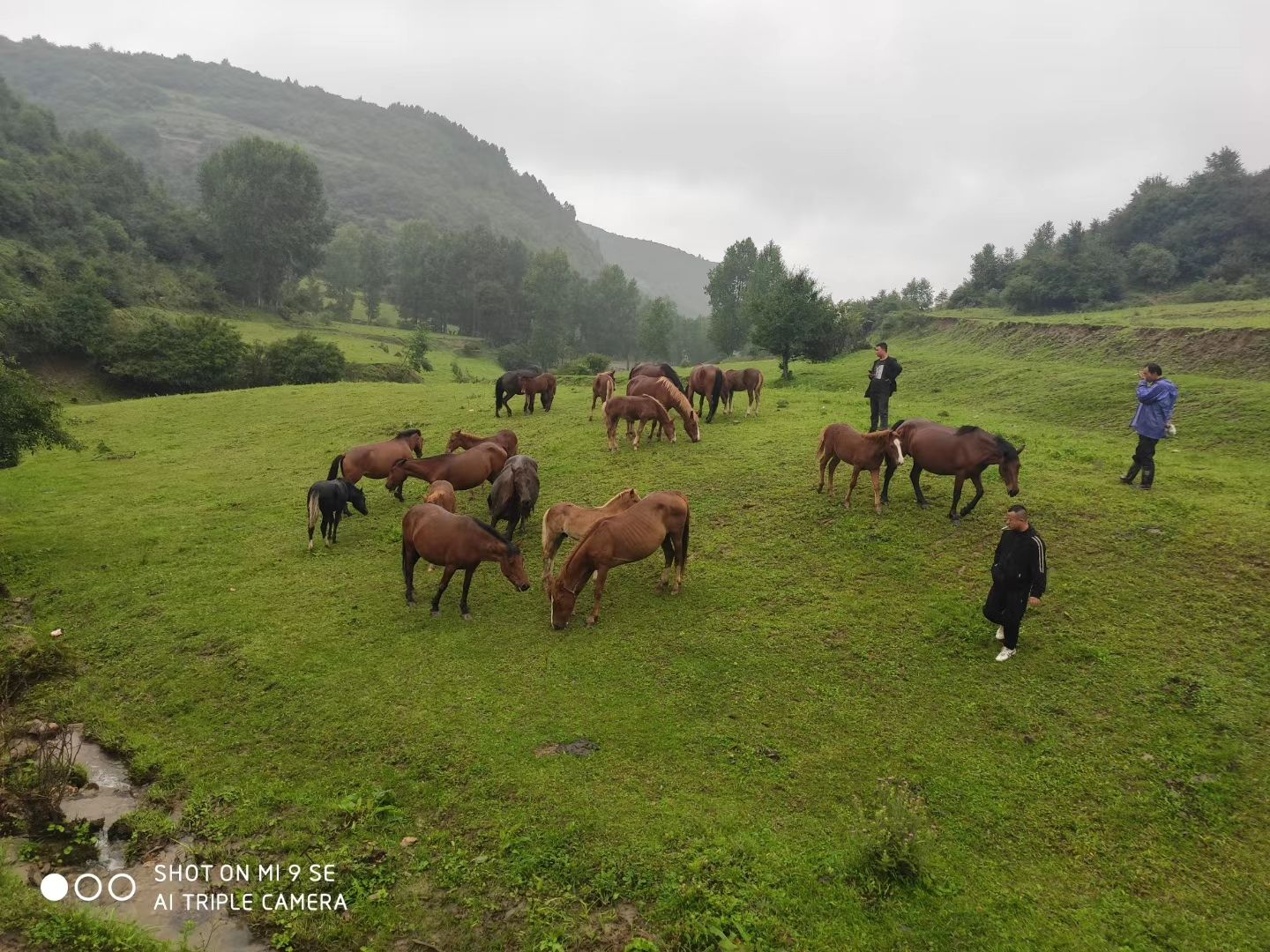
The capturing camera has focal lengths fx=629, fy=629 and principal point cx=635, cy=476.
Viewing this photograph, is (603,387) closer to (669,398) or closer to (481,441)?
(669,398)

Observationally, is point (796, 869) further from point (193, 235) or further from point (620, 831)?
point (193, 235)

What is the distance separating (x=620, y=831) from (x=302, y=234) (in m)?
73.5

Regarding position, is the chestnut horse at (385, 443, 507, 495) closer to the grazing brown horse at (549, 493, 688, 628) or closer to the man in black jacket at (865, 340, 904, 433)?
the grazing brown horse at (549, 493, 688, 628)

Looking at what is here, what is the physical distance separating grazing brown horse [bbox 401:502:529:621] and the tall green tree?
6535 centimetres

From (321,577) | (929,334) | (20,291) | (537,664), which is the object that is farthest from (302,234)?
(537,664)

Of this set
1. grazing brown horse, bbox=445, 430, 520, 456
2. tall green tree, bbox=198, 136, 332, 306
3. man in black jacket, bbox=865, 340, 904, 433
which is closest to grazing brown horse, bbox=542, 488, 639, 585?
grazing brown horse, bbox=445, 430, 520, 456

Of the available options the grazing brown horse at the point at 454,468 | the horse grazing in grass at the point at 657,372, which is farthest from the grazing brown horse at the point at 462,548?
the horse grazing in grass at the point at 657,372

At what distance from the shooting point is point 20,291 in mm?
34656

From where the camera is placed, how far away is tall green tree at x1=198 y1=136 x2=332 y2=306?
2403 inches

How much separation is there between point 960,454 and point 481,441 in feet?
31.8

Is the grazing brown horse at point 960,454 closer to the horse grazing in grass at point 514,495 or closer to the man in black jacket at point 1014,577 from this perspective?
the man in black jacket at point 1014,577

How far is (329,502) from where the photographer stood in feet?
38.1

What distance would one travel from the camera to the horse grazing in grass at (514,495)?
11.0m

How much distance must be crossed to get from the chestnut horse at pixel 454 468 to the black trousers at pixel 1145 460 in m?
11.9
